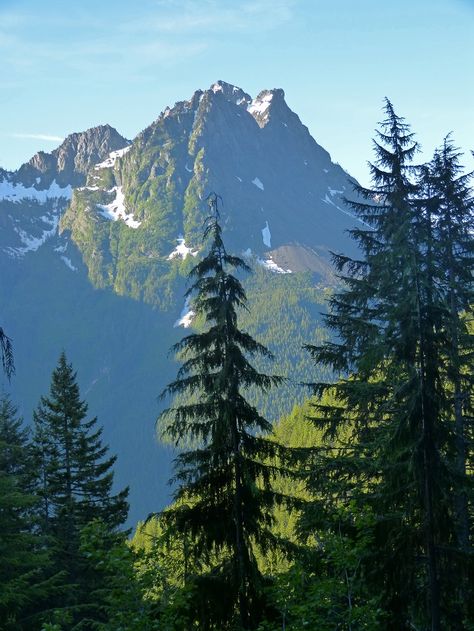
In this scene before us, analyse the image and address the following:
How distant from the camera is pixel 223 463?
54.5ft

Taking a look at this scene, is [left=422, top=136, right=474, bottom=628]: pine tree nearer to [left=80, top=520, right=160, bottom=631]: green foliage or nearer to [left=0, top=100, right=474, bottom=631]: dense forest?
[left=0, top=100, right=474, bottom=631]: dense forest

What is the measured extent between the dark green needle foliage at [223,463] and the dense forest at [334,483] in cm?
4

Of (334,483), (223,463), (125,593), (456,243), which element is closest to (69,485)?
(223,463)

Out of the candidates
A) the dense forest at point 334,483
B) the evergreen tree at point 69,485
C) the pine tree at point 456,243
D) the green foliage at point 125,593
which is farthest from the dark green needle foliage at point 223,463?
the evergreen tree at point 69,485

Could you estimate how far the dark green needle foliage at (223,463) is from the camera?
15953 mm

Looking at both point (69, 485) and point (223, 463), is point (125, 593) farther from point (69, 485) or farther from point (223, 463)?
point (69, 485)

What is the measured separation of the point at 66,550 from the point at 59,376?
6.97m

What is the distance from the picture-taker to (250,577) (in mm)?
15867

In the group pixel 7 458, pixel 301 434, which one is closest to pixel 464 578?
pixel 7 458

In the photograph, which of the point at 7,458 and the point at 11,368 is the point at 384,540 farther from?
the point at 7,458

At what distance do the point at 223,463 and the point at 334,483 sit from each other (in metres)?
3.45

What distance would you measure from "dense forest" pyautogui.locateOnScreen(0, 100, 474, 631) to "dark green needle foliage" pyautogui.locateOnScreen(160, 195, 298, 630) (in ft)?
0.14

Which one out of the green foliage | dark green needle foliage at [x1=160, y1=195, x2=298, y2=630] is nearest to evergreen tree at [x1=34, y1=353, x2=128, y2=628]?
dark green needle foliage at [x1=160, y1=195, x2=298, y2=630]

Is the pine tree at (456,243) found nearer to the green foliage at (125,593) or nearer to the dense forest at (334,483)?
the dense forest at (334,483)
